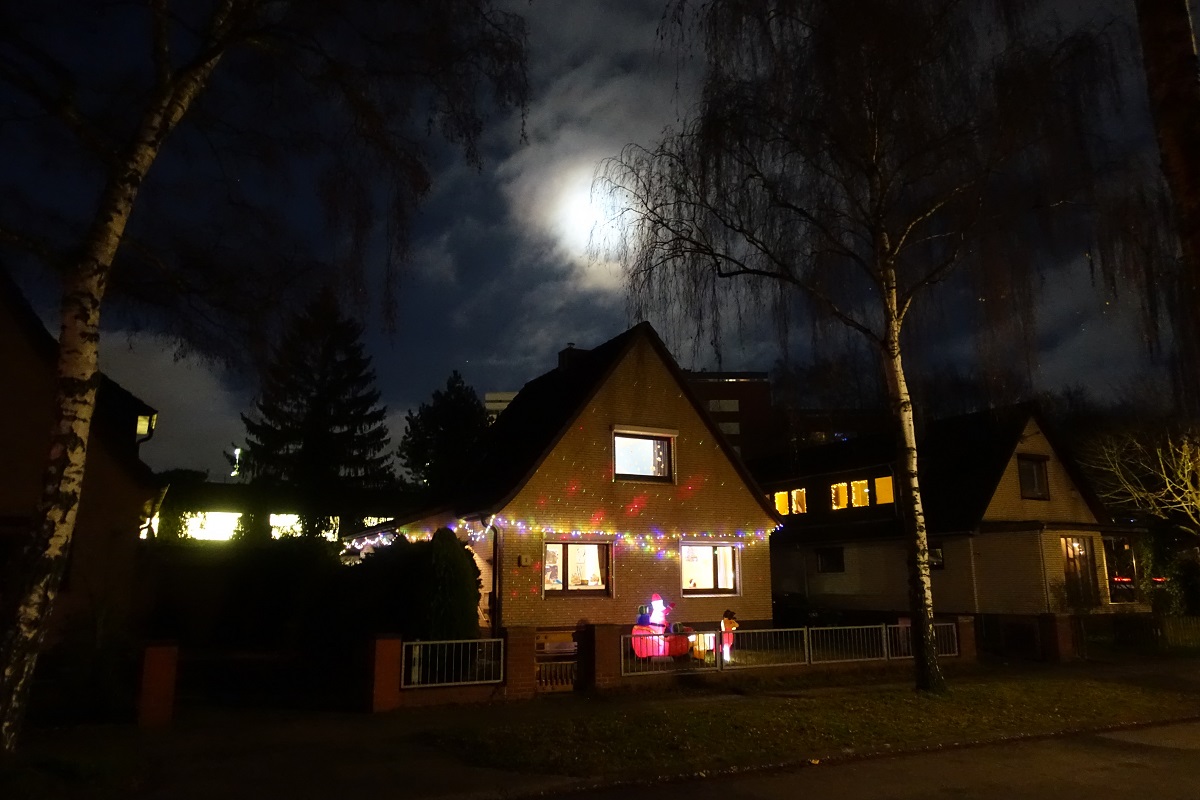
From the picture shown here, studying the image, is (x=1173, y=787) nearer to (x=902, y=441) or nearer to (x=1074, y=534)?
(x=902, y=441)

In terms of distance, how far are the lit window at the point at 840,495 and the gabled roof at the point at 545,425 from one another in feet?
30.7

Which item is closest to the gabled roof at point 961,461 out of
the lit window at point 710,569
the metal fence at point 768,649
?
the lit window at point 710,569

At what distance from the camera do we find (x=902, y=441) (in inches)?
582

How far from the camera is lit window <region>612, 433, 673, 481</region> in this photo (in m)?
21.6

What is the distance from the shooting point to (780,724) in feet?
39.5

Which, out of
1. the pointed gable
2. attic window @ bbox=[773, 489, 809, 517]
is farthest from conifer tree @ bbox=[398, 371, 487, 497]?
the pointed gable

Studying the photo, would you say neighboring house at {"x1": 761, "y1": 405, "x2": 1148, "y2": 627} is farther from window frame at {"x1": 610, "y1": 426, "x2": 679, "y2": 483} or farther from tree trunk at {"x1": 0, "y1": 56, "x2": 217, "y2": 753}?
tree trunk at {"x1": 0, "y1": 56, "x2": 217, "y2": 753}

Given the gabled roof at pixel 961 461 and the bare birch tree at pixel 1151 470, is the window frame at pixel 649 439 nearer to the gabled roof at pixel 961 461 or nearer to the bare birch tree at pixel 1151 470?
the gabled roof at pixel 961 461

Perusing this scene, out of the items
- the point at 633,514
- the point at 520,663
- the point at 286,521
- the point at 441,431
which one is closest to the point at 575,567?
the point at 633,514

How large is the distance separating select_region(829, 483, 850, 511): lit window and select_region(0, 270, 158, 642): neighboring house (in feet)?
72.2

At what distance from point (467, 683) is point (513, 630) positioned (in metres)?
1.10

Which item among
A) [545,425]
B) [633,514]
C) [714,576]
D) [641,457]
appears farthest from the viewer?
[714,576]

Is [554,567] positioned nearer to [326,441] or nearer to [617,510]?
[617,510]

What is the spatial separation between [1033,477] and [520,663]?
67.7 ft
